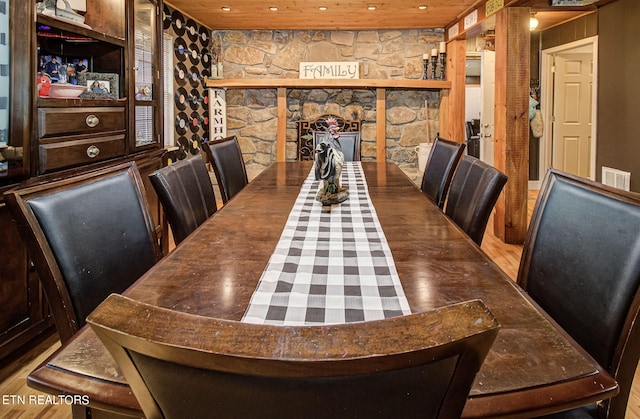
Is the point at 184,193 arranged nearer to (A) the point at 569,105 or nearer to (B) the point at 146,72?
(B) the point at 146,72

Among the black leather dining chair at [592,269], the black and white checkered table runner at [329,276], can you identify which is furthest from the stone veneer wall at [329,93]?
the black leather dining chair at [592,269]

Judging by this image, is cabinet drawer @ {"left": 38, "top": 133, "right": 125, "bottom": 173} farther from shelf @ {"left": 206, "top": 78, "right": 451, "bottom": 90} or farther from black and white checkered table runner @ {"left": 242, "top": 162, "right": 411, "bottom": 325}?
shelf @ {"left": 206, "top": 78, "right": 451, "bottom": 90}

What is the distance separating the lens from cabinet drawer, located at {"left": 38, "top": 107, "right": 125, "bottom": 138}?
2.18 metres

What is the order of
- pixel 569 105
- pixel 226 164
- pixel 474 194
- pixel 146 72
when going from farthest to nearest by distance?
pixel 569 105 < pixel 146 72 < pixel 226 164 < pixel 474 194

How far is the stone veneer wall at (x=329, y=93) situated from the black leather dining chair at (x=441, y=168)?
3752 millimetres

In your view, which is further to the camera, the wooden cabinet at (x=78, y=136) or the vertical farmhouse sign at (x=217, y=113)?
the vertical farmhouse sign at (x=217, y=113)

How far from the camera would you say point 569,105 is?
20.8ft

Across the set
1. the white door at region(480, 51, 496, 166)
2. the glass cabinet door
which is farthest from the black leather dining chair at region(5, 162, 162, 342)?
the white door at region(480, 51, 496, 166)

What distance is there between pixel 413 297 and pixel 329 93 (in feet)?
18.6

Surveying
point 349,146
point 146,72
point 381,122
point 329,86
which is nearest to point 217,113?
point 329,86

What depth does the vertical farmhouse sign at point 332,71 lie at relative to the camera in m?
6.18

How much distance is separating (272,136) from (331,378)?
621cm

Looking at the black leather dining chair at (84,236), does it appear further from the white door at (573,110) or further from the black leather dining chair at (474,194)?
the white door at (573,110)

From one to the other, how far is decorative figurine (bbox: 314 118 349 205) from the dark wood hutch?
43.9 inches
